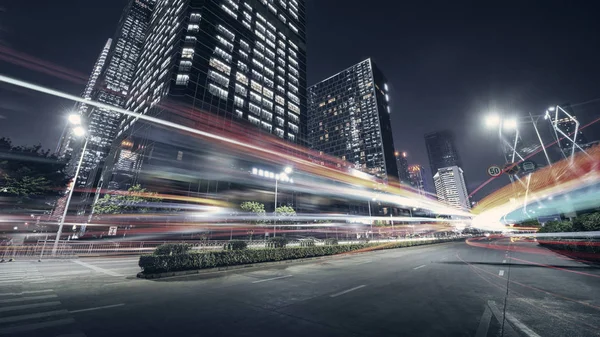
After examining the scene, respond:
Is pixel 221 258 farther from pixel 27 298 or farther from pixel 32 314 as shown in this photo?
pixel 32 314

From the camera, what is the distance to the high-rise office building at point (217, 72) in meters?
48.1

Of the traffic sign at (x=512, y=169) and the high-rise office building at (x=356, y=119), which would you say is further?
the high-rise office building at (x=356, y=119)

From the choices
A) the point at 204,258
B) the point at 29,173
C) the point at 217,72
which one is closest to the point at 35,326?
the point at 204,258

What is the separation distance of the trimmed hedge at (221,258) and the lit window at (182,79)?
45803 mm

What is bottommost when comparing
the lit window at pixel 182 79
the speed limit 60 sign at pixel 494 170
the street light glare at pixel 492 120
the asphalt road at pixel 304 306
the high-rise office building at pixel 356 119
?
the asphalt road at pixel 304 306

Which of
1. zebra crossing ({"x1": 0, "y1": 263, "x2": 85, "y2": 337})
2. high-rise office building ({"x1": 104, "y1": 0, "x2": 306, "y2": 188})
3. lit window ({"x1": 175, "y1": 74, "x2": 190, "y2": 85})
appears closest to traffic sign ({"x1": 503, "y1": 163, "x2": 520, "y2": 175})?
zebra crossing ({"x1": 0, "y1": 263, "x2": 85, "y2": 337})

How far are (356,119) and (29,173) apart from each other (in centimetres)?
13387

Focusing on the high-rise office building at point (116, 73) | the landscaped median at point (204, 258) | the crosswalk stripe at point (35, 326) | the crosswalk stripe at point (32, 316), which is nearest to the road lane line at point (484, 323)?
the crosswalk stripe at point (35, 326)

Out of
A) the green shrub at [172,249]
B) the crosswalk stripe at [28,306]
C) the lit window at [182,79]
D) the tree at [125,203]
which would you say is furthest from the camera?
the lit window at [182,79]

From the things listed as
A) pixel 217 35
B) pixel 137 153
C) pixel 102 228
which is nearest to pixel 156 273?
pixel 102 228

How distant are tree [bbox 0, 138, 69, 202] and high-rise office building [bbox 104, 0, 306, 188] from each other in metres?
12.3

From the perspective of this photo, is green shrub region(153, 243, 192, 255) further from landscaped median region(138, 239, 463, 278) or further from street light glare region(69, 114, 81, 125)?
street light glare region(69, 114, 81, 125)

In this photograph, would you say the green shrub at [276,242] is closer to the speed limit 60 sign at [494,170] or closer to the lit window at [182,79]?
the speed limit 60 sign at [494,170]

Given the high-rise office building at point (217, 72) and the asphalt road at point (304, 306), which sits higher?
the high-rise office building at point (217, 72)
